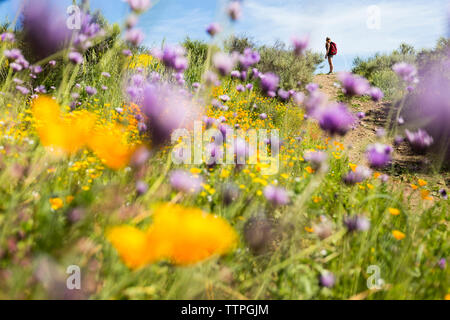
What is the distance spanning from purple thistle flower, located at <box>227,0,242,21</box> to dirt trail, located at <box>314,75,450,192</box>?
1334 mm

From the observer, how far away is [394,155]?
16.6 ft

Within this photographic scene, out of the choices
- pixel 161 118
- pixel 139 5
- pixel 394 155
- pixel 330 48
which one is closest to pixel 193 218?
pixel 161 118

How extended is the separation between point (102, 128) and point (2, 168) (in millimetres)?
916

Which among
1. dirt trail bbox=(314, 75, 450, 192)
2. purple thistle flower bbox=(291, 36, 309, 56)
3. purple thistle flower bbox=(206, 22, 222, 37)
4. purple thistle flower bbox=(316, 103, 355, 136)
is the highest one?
purple thistle flower bbox=(206, 22, 222, 37)

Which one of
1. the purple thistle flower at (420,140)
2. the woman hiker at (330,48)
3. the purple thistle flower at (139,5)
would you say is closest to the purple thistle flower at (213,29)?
the purple thistle flower at (139,5)

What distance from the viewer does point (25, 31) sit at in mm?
3189

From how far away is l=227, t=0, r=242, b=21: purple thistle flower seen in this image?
4.67 ft

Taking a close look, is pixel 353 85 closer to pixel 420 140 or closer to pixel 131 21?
pixel 420 140

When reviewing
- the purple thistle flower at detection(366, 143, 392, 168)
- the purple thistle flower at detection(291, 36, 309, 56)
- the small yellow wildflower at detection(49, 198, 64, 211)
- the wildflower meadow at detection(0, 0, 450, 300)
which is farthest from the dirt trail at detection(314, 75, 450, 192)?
the small yellow wildflower at detection(49, 198, 64, 211)

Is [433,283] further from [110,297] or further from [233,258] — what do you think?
[110,297]

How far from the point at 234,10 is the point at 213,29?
15 centimetres

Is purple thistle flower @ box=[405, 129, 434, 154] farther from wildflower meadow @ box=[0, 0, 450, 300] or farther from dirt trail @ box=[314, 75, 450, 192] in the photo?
dirt trail @ box=[314, 75, 450, 192]

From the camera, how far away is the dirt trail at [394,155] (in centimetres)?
409
